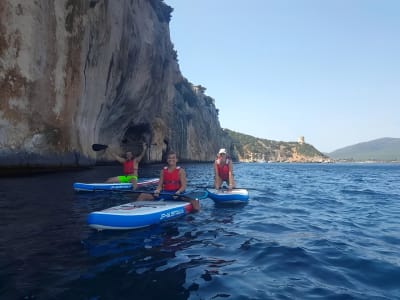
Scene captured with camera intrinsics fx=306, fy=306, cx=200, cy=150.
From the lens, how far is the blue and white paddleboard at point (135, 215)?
7120 millimetres

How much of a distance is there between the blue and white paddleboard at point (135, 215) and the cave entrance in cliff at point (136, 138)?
138 ft

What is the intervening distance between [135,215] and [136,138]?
45453mm

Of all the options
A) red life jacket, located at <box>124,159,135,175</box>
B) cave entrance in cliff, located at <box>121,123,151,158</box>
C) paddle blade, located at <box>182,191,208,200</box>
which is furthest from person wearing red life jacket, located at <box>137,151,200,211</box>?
cave entrance in cliff, located at <box>121,123,151,158</box>

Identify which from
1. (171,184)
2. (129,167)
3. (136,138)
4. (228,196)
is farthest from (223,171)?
(136,138)

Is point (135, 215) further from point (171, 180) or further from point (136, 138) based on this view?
point (136, 138)

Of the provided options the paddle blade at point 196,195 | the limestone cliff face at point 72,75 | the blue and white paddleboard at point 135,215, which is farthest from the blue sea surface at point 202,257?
the limestone cliff face at point 72,75

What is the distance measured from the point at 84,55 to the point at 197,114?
58.3 metres

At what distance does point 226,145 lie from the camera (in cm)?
11938

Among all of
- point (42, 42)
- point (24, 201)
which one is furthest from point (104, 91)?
point (24, 201)

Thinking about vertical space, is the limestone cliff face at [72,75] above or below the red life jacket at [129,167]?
above

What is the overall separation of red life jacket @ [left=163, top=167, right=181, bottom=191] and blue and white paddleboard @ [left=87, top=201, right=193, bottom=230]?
52.7 inches

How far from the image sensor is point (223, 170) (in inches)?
Result: 543

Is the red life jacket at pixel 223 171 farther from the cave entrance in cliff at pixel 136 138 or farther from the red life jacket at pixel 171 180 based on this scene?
the cave entrance in cliff at pixel 136 138

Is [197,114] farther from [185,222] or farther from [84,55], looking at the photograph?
[185,222]
